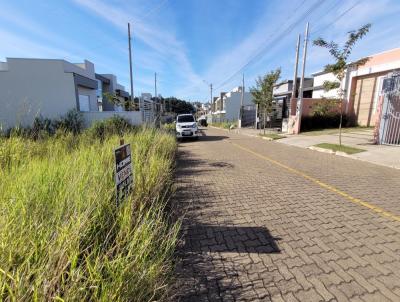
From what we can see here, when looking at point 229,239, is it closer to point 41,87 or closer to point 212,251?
point 212,251

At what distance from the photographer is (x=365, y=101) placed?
19.6 meters

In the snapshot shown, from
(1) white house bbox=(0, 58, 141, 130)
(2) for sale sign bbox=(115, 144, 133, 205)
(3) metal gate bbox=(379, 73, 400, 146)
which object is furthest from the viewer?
(1) white house bbox=(0, 58, 141, 130)

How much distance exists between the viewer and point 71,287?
1510 mm

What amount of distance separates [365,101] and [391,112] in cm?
1076

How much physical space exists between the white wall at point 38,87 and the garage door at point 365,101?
952 inches

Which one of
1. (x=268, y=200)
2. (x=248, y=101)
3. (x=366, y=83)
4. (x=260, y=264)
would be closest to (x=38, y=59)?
(x=268, y=200)

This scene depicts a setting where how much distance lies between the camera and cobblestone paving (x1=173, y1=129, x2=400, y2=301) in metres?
2.31

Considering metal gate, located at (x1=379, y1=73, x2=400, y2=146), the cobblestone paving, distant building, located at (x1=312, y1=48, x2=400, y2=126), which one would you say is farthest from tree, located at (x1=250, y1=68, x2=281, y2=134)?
the cobblestone paving

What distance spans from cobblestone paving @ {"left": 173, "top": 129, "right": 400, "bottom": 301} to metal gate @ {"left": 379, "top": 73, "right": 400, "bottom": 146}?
6.37 metres

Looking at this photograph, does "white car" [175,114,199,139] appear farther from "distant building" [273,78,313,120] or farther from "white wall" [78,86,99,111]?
"distant building" [273,78,313,120]

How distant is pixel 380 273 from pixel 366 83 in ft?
73.9

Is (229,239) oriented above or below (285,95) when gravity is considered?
below

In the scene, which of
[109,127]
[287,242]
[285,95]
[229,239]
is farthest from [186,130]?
[285,95]

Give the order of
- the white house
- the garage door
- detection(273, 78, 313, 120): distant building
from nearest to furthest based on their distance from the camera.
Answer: the white house < the garage door < detection(273, 78, 313, 120): distant building
